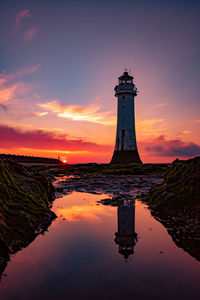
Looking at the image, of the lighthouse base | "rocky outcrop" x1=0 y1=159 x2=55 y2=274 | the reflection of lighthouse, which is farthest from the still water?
the lighthouse base

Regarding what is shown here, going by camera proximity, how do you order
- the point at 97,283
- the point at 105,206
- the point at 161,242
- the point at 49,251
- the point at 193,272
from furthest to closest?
the point at 105,206 < the point at 161,242 < the point at 49,251 < the point at 193,272 < the point at 97,283

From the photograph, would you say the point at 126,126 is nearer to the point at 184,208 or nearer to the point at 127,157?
the point at 127,157

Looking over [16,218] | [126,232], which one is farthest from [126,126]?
[16,218]

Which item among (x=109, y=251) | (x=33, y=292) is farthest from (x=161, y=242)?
(x=33, y=292)

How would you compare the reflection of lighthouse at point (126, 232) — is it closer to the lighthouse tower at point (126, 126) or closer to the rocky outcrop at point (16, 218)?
the rocky outcrop at point (16, 218)

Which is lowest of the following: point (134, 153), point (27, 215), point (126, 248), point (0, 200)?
point (126, 248)

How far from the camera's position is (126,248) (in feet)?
13.8

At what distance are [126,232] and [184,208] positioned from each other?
2.20 meters

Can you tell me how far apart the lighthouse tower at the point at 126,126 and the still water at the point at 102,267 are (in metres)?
29.1

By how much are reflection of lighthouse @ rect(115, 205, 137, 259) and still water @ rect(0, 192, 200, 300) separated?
2cm

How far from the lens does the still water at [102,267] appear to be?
2654 mm

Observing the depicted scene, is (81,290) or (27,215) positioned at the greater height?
(27,215)

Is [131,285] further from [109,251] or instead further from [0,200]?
[0,200]

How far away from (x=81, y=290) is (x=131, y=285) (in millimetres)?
673
